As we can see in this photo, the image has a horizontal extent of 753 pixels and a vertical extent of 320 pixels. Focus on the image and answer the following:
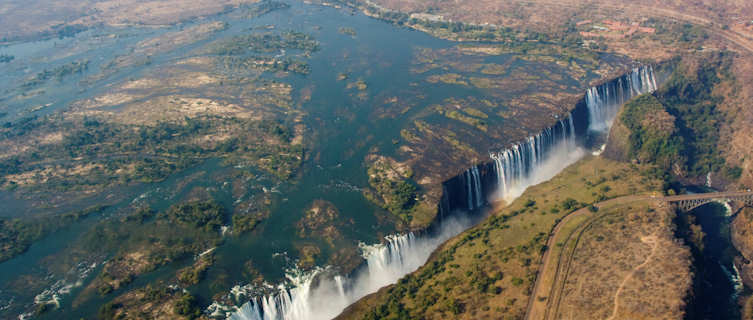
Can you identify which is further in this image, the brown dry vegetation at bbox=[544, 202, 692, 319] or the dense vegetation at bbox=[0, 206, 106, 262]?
the dense vegetation at bbox=[0, 206, 106, 262]

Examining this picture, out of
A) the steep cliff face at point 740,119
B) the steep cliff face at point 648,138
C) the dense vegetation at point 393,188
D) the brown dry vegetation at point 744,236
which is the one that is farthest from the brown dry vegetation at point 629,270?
the steep cliff face at point 740,119

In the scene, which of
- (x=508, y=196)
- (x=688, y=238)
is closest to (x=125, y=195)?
(x=508, y=196)

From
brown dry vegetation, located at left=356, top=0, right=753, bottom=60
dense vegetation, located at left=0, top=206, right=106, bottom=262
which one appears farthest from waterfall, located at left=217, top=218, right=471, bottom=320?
brown dry vegetation, located at left=356, top=0, right=753, bottom=60

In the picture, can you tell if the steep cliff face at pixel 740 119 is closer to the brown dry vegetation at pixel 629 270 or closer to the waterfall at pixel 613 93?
the waterfall at pixel 613 93

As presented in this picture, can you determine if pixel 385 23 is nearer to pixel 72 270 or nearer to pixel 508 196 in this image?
pixel 508 196

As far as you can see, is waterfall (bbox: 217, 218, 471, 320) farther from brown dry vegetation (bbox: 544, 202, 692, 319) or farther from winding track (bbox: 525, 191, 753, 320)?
brown dry vegetation (bbox: 544, 202, 692, 319)

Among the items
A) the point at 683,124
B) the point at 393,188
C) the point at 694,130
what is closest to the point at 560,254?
the point at 393,188

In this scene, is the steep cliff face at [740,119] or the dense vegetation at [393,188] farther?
the steep cliff face at [740,119]
